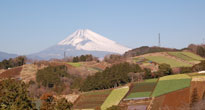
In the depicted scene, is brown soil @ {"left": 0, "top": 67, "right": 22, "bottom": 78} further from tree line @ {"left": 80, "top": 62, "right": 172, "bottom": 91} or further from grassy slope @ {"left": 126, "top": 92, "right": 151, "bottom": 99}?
grassy slope @ {"left": 126, "top": 92, "right": 151, "bottom": 99}

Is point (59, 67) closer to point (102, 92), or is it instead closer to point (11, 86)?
point (102, 92)

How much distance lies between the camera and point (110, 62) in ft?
337

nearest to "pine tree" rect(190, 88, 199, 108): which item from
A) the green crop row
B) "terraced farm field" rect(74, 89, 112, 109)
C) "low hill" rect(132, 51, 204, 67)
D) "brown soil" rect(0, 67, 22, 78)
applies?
the green crop row

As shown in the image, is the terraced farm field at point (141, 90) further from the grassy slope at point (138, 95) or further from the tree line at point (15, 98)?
the tree line at point (15, 98)

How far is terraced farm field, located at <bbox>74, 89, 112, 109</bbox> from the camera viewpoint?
50.4 m

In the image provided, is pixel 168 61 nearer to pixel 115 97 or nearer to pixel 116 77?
pixel 116 77

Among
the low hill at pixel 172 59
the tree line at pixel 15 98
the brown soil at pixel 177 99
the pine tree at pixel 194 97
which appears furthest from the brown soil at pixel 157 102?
the low hill at pixel 172 59

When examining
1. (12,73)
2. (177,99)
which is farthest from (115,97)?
(12,73)

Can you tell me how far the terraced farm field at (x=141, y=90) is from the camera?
1957 inches

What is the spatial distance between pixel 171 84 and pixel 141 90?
432 cm

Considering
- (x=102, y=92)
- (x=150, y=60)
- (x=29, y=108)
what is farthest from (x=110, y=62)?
(x=29, y=108)

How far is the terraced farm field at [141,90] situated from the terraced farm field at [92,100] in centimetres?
402

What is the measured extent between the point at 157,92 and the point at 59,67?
40.0 m

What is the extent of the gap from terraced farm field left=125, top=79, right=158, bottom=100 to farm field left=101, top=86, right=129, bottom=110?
3.61 ft
